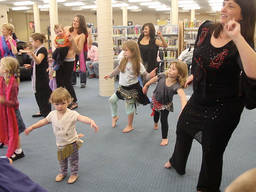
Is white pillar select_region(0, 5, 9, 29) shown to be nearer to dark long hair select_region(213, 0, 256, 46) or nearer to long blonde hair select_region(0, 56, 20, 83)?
long blonde hair select_region(0, 56, 20, 83)

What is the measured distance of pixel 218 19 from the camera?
1661 mm

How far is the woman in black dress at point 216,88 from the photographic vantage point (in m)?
1.49

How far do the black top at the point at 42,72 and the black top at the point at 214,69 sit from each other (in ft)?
8.81

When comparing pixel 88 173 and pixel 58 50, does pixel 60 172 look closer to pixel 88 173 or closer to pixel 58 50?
pixel 88 173

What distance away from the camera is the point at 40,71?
391 centimetres

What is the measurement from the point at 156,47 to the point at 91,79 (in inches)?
155

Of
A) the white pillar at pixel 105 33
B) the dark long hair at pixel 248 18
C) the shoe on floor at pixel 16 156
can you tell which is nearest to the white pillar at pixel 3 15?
the white pillar at pixel 105 33

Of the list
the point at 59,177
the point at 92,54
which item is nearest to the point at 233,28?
the point at 59,177

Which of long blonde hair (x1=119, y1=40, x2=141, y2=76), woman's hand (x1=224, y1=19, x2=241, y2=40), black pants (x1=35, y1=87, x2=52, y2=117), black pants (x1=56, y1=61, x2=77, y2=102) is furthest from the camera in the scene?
black pants (x1=56, y1=61, x2=77, y2=102)

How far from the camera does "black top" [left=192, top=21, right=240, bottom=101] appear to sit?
1.59 metres

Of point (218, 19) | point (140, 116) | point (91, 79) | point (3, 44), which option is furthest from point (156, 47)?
point (91, 79)

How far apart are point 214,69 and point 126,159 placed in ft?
5.27

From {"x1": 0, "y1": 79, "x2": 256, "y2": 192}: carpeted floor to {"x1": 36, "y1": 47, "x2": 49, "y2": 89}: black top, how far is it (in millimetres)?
660

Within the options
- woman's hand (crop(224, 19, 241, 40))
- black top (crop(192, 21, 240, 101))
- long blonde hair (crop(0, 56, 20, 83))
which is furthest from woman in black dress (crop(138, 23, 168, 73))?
woman's hand (crop(224, 19, 241, 40))
